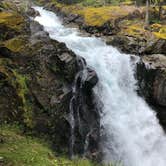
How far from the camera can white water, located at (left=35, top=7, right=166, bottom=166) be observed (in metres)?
18.4

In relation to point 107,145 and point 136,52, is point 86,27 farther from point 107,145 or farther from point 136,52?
point 107,145

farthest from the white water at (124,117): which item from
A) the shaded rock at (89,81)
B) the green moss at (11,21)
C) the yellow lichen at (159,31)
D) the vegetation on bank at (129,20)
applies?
the vegetation on bank at (129,20)

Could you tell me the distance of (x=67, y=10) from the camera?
46000mm

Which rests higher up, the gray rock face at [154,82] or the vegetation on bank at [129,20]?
the vegetation on bank at [129,20]

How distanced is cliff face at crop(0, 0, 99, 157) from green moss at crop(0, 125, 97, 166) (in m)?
0.94

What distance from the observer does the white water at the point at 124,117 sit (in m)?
18.4

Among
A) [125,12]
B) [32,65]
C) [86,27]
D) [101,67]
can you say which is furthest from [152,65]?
[125,12]

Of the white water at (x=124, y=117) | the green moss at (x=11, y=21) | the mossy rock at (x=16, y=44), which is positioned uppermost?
the green moss at (x=11, y=21)

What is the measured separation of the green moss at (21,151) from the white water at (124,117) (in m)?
5.33

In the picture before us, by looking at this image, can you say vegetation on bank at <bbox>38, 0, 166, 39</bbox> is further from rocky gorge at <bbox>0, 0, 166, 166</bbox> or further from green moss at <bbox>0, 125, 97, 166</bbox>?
green moss at <bbox>0, 125, 97, 166</bbox>

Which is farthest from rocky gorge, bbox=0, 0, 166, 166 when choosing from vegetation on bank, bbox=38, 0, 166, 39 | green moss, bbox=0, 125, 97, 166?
vegetation on bank, bbox=38, 0, 166, 39

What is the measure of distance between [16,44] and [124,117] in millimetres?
7898

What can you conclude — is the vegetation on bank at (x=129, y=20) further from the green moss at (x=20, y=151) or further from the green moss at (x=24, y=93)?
the green moss at (x=20, y=151)

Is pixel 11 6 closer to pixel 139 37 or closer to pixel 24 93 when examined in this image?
pixel 139 37
